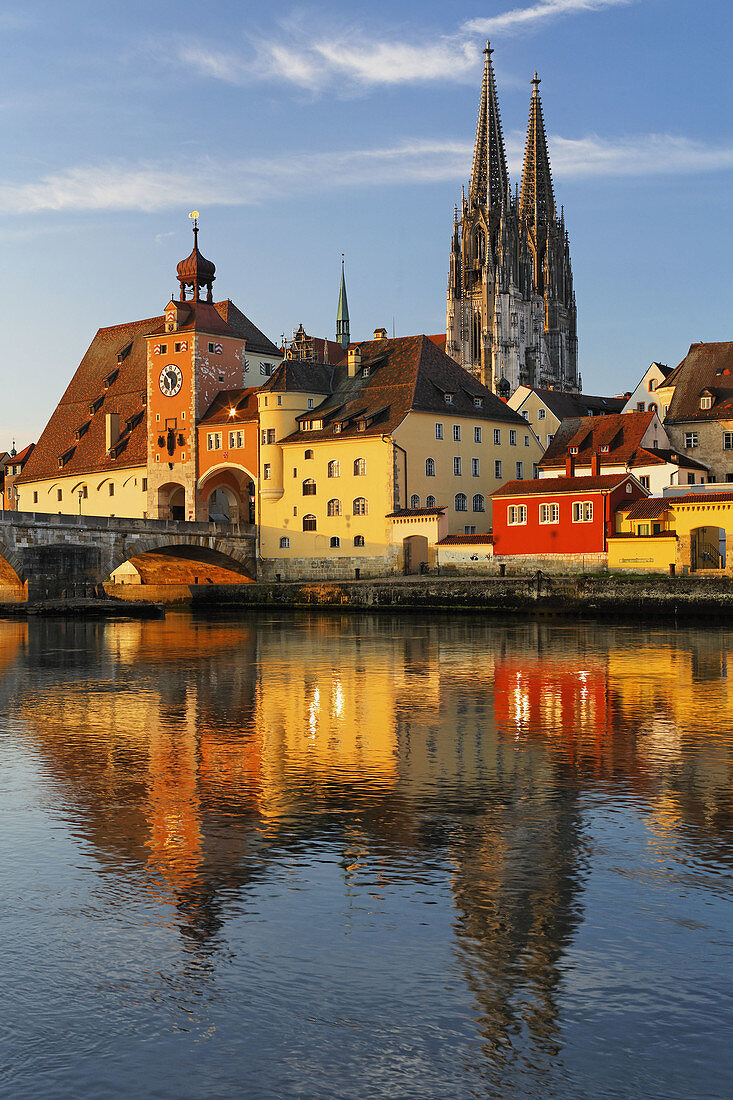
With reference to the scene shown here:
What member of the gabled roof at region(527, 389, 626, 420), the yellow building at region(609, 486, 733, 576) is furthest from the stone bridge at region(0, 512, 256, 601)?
the gabled roof at region(527, 389, 626, 420)

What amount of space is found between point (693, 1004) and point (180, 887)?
4193 millimetres

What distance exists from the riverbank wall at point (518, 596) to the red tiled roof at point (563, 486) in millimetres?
4605

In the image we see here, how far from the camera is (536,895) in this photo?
30.1ft

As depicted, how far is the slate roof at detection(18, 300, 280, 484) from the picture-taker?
84.2m

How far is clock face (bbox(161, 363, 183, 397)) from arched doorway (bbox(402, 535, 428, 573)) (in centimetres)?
2230

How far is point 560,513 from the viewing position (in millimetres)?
58781

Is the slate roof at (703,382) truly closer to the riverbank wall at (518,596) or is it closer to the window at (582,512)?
the window at (582,512)

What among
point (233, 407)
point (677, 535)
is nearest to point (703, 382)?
point (677, 535)

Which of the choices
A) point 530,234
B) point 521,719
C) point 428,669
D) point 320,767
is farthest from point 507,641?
point 530,234

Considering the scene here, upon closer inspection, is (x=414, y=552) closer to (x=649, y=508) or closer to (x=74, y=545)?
(x=649, y=508)

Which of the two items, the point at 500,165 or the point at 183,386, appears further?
the point at 500,165

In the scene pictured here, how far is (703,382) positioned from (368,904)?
6893 centimetres

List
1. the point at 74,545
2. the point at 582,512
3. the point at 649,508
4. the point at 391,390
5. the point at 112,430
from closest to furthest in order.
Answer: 1. the point at 649,508
2. the point at 582,512
3. the point at 74,545
4. the point at 391,390
5. the point at 112,430

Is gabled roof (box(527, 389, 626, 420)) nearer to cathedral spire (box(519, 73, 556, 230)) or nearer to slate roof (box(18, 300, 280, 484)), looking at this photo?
slate roof (box(18, 300, 280, 484))
